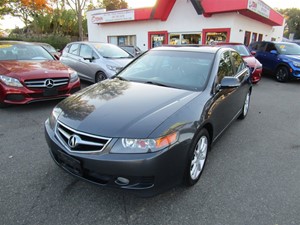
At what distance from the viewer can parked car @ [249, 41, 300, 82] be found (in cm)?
927

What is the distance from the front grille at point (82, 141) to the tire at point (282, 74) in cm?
976

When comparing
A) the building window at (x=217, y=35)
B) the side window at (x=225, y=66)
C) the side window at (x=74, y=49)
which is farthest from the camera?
the building window at (x=217, y=35)

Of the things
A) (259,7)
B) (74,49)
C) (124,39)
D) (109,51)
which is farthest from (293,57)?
(124,39)

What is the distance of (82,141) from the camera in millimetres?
2152

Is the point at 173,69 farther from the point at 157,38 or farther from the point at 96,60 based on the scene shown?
the point at 157,38

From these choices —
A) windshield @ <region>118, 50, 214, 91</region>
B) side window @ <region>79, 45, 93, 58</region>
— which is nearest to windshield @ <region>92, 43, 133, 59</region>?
side window @ <region>79, 45, 93, 58</region>

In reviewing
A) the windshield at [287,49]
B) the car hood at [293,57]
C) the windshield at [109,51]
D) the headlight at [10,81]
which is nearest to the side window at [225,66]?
the headlight at [10,81]

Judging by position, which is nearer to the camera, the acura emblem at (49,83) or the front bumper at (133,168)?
the front bumper at (133,168)

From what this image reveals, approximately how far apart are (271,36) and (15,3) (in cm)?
2729

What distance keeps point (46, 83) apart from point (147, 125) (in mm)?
3750

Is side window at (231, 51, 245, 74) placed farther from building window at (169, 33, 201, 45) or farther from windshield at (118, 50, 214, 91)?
building window at (169, 33, 201, 45)

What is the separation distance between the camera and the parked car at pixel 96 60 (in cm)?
691

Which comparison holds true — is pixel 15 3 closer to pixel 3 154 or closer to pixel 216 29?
pixel 216 29

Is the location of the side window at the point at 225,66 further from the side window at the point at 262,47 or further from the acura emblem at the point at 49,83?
the side window at the point at 262,47
